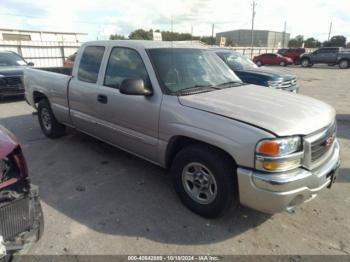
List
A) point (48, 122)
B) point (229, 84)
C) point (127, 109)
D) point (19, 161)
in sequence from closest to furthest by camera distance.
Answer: point (19, 161), point (127, 109), point (229, 84), point (48, 122)

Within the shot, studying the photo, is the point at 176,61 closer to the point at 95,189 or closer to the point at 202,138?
the point at 202,138

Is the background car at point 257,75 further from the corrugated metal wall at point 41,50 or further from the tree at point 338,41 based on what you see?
the tree at point 338,41

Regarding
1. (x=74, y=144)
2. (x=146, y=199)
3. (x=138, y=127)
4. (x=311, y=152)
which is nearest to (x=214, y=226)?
(x=146, y=199)

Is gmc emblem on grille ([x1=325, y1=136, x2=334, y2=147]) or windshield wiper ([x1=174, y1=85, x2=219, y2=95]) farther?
windshield wiper ([x1=174, y1=85, x2=219, y2=95])

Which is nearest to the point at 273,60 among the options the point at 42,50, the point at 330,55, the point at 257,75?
the point at 330,55

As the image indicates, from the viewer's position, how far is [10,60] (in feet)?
35.2

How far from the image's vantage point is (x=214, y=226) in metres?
3.15

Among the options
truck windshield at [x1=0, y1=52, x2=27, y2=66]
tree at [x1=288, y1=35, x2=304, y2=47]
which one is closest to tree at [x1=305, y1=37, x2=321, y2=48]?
tree at [x1=288, y1=35, x2=304, y2=47]

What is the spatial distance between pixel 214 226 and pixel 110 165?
7.13ft

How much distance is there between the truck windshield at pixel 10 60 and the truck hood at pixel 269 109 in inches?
382

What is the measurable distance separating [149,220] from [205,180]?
0.77 m

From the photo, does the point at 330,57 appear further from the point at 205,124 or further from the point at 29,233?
the point at 29,233

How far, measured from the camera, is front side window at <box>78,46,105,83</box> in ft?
14.4

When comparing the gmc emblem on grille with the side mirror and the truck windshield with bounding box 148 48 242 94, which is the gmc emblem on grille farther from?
the side mirror
